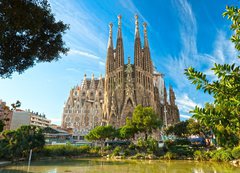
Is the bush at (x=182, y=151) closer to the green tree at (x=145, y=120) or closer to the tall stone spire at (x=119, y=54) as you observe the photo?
the green tree at (x=145, y=120)

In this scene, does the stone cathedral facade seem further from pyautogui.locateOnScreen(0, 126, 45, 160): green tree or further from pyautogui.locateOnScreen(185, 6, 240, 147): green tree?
pyautogui.locateOnScreen(185, 6, 240, 147): green tree

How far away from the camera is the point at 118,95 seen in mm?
55625

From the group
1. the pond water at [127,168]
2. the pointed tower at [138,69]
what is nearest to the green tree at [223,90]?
the pond water at [127,168]

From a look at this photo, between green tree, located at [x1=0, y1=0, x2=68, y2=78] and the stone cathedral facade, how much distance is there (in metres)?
46.3

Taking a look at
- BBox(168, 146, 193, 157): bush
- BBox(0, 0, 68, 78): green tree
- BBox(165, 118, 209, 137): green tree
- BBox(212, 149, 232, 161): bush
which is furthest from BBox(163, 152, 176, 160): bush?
BBox(0, 0, 68, 78): green tree

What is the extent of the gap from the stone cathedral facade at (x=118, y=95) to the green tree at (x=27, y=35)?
4631 centimetres

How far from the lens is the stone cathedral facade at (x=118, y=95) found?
54531 millimetres

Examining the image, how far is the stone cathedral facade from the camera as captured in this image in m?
54.5

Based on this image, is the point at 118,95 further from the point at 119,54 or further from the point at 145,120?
the point at 145,120

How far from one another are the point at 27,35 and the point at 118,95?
49.3 meters

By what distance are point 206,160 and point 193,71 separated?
936 inches

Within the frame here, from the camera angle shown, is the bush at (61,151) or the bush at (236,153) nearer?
the bush at (236,153)

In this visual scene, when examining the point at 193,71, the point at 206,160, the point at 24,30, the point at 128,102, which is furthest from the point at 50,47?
the point at 128,102

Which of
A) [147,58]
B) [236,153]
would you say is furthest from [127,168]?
[147,58]
